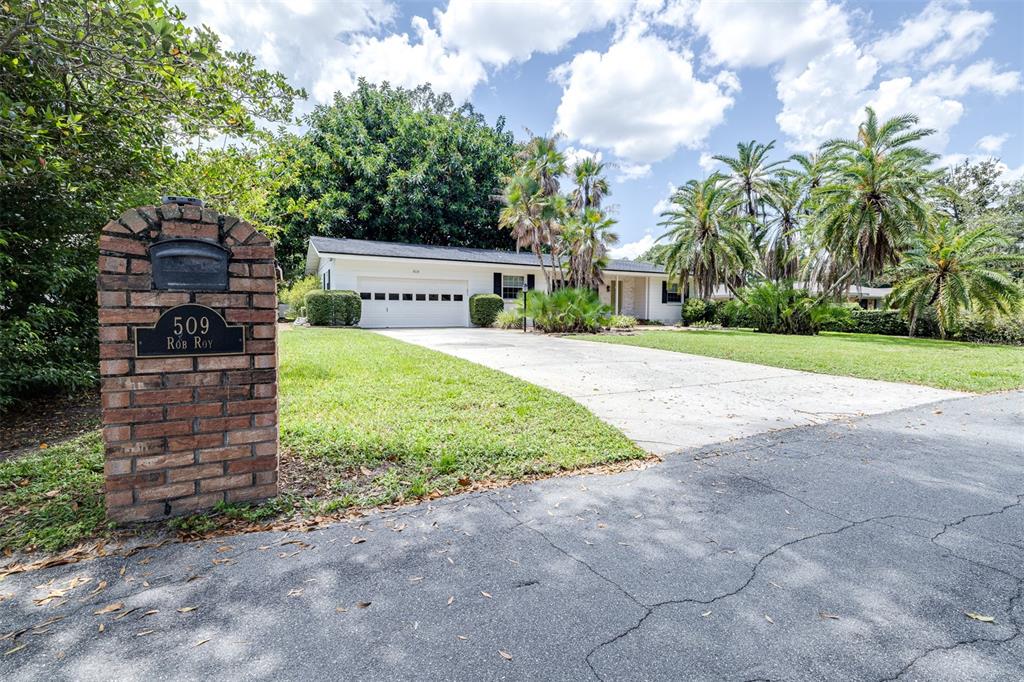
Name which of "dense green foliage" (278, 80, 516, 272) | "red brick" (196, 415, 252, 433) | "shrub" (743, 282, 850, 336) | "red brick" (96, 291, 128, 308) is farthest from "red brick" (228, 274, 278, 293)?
"dense green foliage" (278, 80, 516, 272)

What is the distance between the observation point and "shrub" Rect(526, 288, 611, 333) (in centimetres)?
1606

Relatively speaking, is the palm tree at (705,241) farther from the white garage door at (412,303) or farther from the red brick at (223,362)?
the red brick at (223,362)

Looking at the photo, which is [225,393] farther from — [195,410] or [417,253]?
[417,253]

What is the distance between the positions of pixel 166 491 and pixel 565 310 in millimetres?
14130

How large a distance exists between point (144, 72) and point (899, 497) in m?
6.31

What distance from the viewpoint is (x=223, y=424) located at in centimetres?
262

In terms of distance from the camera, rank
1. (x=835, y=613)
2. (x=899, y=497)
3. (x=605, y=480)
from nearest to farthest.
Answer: (x=835, y=613)
(x=899, y=497)
(x=605, y=480)

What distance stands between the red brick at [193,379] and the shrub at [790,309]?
19.8m

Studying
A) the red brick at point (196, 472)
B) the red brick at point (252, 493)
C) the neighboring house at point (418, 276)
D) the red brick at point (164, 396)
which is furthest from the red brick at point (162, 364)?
the neighboring house at point (418, 276)

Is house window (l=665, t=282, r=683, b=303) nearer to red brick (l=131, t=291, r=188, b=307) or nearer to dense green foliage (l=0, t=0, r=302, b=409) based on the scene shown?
dense green foliage (l=0, t=0, r=302, b=409)

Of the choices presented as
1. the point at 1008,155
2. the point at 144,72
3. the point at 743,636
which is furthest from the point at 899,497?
the point at 1008,155

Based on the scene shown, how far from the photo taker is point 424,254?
20.0m

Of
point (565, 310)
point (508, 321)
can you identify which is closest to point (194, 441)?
point (565, 310)

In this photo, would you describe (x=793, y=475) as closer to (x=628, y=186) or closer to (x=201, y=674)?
(x=201, y=674)
